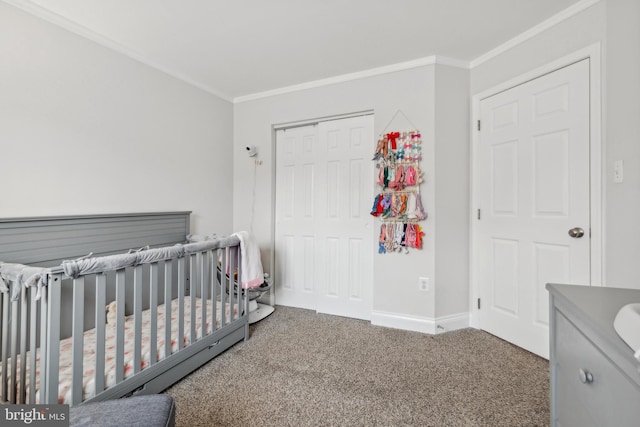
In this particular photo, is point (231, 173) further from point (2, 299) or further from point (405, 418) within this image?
point (405, 418)

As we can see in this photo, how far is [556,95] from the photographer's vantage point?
1.83 meters

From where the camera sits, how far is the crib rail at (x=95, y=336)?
3.59 feet

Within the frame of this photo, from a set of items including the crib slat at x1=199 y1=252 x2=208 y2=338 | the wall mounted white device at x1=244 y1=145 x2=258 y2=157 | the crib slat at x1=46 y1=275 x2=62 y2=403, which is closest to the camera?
the crib slat at x1=46 y1=275 x2=62 y2=403

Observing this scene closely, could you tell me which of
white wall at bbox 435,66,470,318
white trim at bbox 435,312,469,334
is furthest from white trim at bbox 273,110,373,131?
white trim at bbox 435,312,469,334

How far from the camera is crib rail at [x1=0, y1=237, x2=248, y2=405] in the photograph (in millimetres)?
1095

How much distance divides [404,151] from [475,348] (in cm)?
161

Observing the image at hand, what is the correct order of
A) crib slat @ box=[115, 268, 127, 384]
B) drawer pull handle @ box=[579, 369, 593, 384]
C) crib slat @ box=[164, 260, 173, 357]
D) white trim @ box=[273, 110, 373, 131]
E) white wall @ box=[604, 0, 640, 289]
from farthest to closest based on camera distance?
white trim @ box=[273, 110, 373, 131] < crib slat @ box=[164, 260, 173, 357] < white wall @ box=[604, 0, 640, 289] < crib slat @ box=[115, 268, 127, 384] < drawer pull handle @ box=[579, 369, 593, 384]

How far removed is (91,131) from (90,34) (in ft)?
2.14

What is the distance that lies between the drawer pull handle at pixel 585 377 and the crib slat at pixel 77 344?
176 centimetres

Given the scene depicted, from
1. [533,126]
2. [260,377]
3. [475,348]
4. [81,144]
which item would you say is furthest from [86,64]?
[475,348]

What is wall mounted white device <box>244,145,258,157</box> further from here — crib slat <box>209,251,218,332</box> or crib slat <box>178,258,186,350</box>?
crib slat <box>178,258,186,350</box>

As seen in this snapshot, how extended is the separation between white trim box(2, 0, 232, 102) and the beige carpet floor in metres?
2.34

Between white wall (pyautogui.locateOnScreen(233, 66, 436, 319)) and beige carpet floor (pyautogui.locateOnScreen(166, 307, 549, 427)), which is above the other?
white wall (pyautogui.locateOnScreen(233, 66, 436, 319))

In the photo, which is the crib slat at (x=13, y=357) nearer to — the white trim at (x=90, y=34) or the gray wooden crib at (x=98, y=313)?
the gray wooden crib at (x=98, y=313)
